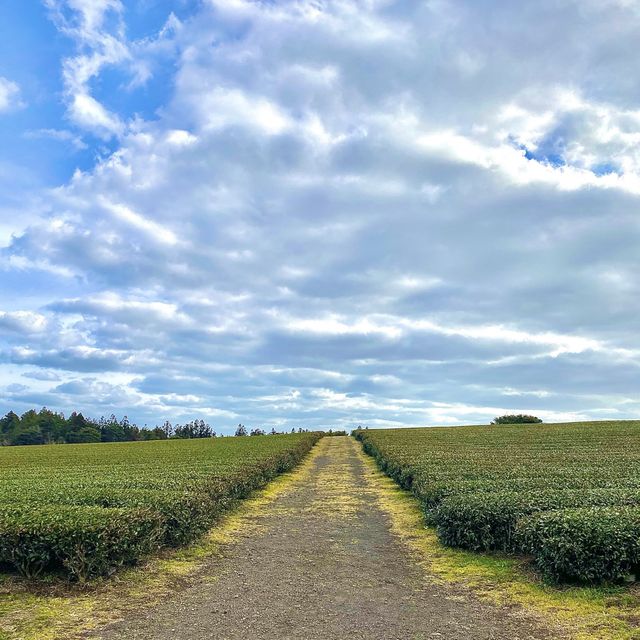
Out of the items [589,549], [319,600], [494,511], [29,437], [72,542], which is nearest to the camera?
[319,600]

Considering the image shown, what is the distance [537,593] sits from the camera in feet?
26.8

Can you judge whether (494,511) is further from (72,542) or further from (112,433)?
(112,433)

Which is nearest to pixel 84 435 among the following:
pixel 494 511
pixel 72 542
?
pixel 72 542

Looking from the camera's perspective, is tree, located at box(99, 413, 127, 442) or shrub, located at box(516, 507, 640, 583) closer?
shrub, located at box(516, 507, 640, 583)

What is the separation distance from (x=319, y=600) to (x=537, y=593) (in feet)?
10.9

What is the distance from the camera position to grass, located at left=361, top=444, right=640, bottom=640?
6898 mm

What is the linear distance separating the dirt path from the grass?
13.5 inches

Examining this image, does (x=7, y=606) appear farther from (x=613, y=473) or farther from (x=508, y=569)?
(x=613, y=473)

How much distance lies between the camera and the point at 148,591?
27.8 ft

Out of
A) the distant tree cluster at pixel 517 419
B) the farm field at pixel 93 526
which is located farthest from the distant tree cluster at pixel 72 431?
the farm field at pixel 93 526

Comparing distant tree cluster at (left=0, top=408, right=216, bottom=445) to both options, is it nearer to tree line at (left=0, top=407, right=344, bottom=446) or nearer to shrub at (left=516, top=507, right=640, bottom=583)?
tree line at (left=0, top=407, right=344, bottom=446)

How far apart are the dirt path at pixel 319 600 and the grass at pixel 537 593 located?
34cm

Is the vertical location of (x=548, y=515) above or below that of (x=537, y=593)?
above

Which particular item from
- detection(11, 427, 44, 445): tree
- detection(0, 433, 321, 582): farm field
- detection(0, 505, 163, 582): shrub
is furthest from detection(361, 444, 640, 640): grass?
detection(11, 427, 44, 445): tree
